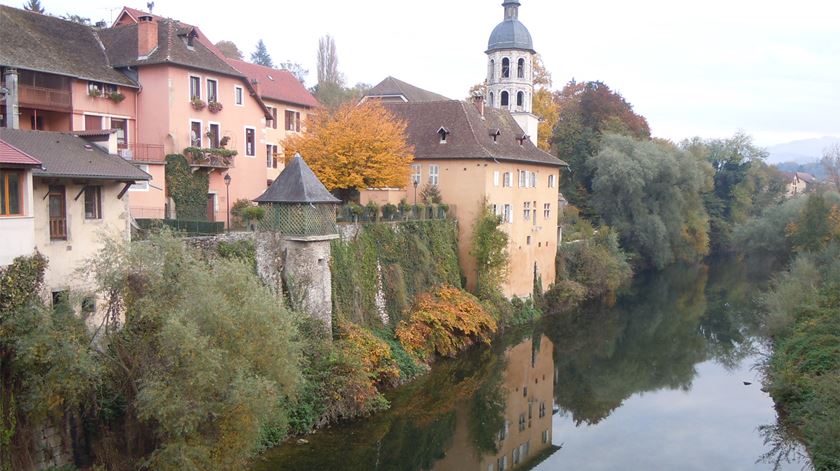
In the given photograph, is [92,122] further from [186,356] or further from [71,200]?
[186,356]

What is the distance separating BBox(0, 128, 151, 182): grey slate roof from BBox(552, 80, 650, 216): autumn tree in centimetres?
4182

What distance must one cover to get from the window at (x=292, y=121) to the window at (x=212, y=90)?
35.2 ft

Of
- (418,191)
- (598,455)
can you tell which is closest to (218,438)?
(598,455)

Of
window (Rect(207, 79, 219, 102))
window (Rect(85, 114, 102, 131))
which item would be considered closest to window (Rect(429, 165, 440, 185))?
window (Rect(207, 79, 219, 102))

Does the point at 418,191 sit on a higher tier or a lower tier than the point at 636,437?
higher

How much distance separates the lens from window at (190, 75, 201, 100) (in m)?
28.9

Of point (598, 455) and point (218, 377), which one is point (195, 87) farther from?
point (598, 455)

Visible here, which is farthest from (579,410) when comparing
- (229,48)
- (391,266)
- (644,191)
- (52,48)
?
(229,48)

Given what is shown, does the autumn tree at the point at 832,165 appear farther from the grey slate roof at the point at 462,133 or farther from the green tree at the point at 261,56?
the green tree at the point at 261,56

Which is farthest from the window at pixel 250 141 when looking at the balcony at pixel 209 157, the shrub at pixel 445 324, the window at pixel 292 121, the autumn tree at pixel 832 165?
the autumn tree at pixel 832 165

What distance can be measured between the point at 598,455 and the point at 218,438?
37.8 feet

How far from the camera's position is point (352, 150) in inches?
1209

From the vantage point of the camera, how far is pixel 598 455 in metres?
21.0

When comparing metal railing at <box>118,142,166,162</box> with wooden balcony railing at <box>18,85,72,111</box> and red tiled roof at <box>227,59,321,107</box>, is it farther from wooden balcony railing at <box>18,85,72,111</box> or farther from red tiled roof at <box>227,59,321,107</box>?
red tiled roof at <box>227,59,321,107</box>
